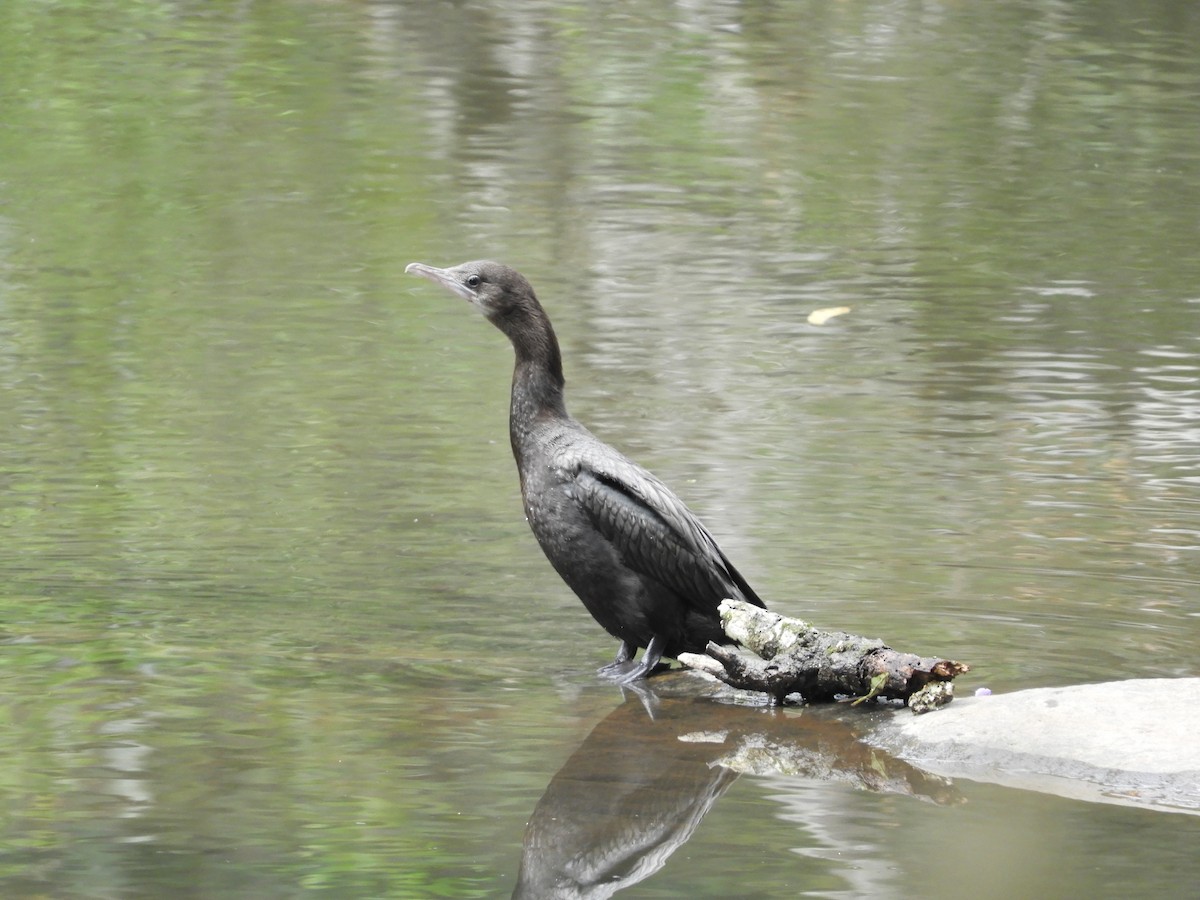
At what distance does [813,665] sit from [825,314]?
5.53 metres

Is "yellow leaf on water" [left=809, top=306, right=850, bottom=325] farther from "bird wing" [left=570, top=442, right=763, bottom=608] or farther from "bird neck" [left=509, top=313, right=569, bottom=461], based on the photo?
"bird wing" [left=570, top=442, right=763, bottom=608]

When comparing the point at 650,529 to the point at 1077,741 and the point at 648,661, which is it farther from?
the point at 1077,741

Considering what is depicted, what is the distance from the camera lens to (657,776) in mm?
5059

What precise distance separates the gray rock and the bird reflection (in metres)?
0.56

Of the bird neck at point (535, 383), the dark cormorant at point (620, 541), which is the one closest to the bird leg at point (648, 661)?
the dark cormorant at point (620, 541)

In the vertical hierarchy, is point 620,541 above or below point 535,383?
below

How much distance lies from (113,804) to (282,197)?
831cm

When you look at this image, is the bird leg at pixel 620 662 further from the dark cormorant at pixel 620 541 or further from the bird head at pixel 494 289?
the bird head at pixel 494 289

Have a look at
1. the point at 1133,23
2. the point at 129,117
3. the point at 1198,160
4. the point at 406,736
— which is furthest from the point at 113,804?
the point at 1133,23

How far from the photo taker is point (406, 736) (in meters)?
5.23

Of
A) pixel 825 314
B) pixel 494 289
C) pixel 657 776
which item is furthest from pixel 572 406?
pixel 657 776

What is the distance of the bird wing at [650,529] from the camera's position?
19.1 ft

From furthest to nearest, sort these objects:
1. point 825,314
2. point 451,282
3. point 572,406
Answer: point 825,314 < point 572,406 < point 451,282

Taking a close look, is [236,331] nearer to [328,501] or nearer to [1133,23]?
[328,501]
